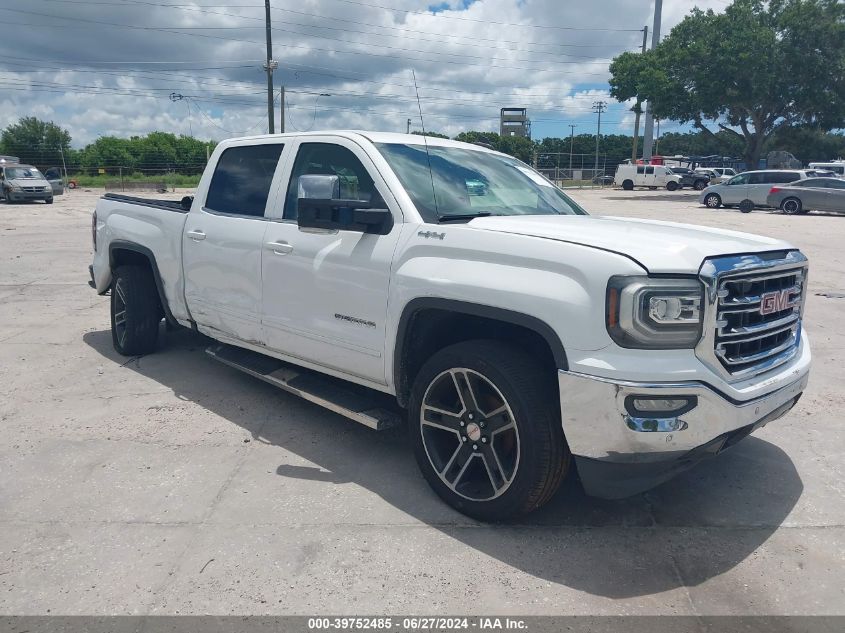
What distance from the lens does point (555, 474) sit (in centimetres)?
320

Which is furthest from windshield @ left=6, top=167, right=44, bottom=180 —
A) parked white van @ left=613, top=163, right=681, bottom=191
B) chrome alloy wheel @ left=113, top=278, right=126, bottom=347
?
parked white van @ left=613, top=163, right=681, bottom=191

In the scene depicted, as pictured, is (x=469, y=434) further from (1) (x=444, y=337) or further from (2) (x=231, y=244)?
(2) (x=231, y=244)

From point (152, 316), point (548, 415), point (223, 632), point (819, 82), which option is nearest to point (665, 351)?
point (548, 415)

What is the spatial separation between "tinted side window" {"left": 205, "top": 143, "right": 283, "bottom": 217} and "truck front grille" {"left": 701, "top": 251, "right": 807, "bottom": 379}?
301cm

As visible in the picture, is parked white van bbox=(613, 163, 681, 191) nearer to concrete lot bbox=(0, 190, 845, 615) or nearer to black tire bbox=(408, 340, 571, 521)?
concrete lot bbox=(0, 190, 845, 615)

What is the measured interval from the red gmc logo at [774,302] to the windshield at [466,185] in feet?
4.78

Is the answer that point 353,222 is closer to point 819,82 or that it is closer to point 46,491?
point 46,491

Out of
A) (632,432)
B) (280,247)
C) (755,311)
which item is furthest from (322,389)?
(755,311)

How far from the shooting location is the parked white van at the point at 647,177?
165ft

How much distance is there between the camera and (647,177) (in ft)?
168

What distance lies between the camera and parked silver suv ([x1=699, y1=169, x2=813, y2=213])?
93.5 ft

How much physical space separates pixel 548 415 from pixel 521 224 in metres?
1.02

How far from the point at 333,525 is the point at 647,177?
170ft

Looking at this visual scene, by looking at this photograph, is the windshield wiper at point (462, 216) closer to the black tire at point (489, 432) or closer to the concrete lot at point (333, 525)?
the black tire at point (489, 432)
